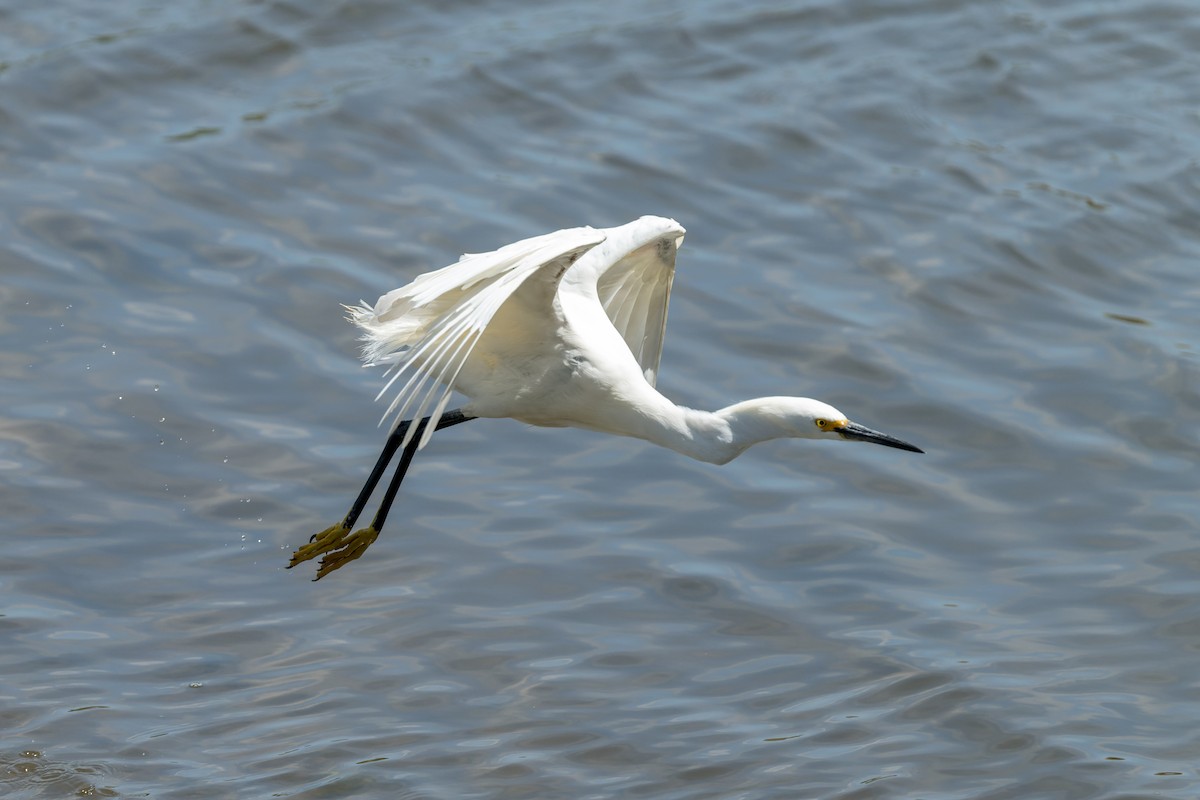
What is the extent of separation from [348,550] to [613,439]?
8.89 feet

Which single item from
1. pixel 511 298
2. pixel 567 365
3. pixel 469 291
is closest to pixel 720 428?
pixel 567 365

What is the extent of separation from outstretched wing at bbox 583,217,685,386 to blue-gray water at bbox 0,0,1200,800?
3.78ft

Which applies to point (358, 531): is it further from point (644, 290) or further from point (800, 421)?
point (800, 421)

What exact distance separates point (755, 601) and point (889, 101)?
6.72 meters

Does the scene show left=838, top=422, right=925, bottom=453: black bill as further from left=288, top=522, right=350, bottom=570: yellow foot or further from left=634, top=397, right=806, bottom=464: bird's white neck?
left=288, top=522, right=350, bottom=570: yellow foot

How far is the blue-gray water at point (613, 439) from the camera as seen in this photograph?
7820 millimetres

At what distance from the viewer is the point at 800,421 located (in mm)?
7203

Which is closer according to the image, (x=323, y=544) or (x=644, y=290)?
(x=323, y=544)

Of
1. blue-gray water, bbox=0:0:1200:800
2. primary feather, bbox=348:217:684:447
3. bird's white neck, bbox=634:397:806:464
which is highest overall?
primary feather, bbox=348:217:684:447

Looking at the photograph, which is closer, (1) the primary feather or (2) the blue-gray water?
(1) the primary feather

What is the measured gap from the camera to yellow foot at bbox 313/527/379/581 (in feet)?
26.3

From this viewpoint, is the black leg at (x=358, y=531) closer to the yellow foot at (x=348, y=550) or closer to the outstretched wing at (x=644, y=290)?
the yellow foot at (x=348, y=550)

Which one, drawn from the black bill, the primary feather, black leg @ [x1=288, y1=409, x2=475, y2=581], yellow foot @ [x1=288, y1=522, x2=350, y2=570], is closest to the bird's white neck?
the black bill

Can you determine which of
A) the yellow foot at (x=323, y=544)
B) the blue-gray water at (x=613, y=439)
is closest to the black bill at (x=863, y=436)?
the blue-gray water at (x=613, y=439)
